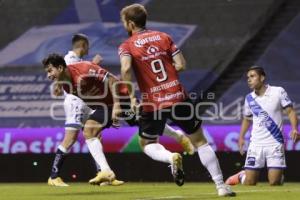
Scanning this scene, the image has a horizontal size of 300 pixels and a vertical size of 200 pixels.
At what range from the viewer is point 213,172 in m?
7.76

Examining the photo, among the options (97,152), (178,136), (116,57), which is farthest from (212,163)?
(116,57)

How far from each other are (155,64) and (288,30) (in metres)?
7.83

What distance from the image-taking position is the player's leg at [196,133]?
25.1 ft

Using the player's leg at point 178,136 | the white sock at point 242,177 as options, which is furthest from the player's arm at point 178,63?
the white sock at point 242,177

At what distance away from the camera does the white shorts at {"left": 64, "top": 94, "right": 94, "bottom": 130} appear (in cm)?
1145

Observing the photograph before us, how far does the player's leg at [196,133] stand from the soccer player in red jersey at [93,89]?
41.5 inches

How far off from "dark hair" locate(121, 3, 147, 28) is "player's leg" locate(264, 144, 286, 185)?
392 centimetres

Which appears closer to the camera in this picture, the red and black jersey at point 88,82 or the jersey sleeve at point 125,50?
the jersey sleeve at point 125,50

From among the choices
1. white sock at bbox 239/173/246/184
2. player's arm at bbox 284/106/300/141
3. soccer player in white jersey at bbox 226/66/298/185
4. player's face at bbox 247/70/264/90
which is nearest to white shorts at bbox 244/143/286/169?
soccer player in white jersey at bbox 226/66/298/185

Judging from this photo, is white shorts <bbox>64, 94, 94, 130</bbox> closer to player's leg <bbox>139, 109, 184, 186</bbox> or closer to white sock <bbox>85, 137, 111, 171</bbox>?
white sock <bbox>85, 137, 111, 171</bbox>

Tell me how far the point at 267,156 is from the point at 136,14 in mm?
4109

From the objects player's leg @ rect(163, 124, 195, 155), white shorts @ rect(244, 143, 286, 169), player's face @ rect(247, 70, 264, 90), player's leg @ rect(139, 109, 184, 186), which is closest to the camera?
player's leg @ rect(139, 109, 184, 186)

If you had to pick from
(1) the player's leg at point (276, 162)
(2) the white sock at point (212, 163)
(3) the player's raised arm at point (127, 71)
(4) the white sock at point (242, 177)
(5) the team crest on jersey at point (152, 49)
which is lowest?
(4) the white sock at point (242, 177)

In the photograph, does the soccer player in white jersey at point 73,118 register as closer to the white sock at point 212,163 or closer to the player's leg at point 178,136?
the player's leg at point 178,136
